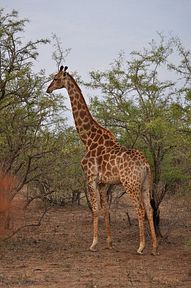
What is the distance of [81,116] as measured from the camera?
1153 centimetres

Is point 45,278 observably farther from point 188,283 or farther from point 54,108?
point 54,108

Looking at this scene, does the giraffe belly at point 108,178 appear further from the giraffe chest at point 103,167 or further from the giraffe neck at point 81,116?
the giraffe neck at point 81,116

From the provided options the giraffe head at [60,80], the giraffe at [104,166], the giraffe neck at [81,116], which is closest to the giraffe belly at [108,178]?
the giraffe at [104,166]

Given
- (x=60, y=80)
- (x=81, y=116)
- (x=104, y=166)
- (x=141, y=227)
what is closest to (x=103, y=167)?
(x=104, y=166)

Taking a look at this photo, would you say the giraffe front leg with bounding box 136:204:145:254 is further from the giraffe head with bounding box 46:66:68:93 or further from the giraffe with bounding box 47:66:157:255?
the giraffe head with bounding box 46:66:68:93

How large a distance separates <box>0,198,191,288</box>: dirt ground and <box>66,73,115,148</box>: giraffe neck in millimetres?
2348

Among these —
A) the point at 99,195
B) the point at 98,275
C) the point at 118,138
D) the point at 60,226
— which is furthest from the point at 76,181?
the point at 98,275

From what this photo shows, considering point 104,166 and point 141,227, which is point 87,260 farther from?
point 104,166

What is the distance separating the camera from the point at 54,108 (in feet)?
36.9

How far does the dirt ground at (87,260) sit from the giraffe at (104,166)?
0.57m

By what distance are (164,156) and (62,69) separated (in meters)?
3.33

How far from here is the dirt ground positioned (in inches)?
299

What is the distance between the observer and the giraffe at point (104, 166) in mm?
10570

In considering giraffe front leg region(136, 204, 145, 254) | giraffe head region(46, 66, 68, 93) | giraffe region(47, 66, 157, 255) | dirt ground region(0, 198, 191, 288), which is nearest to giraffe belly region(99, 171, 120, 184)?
giraffe region(47, 66, 157, 255)
